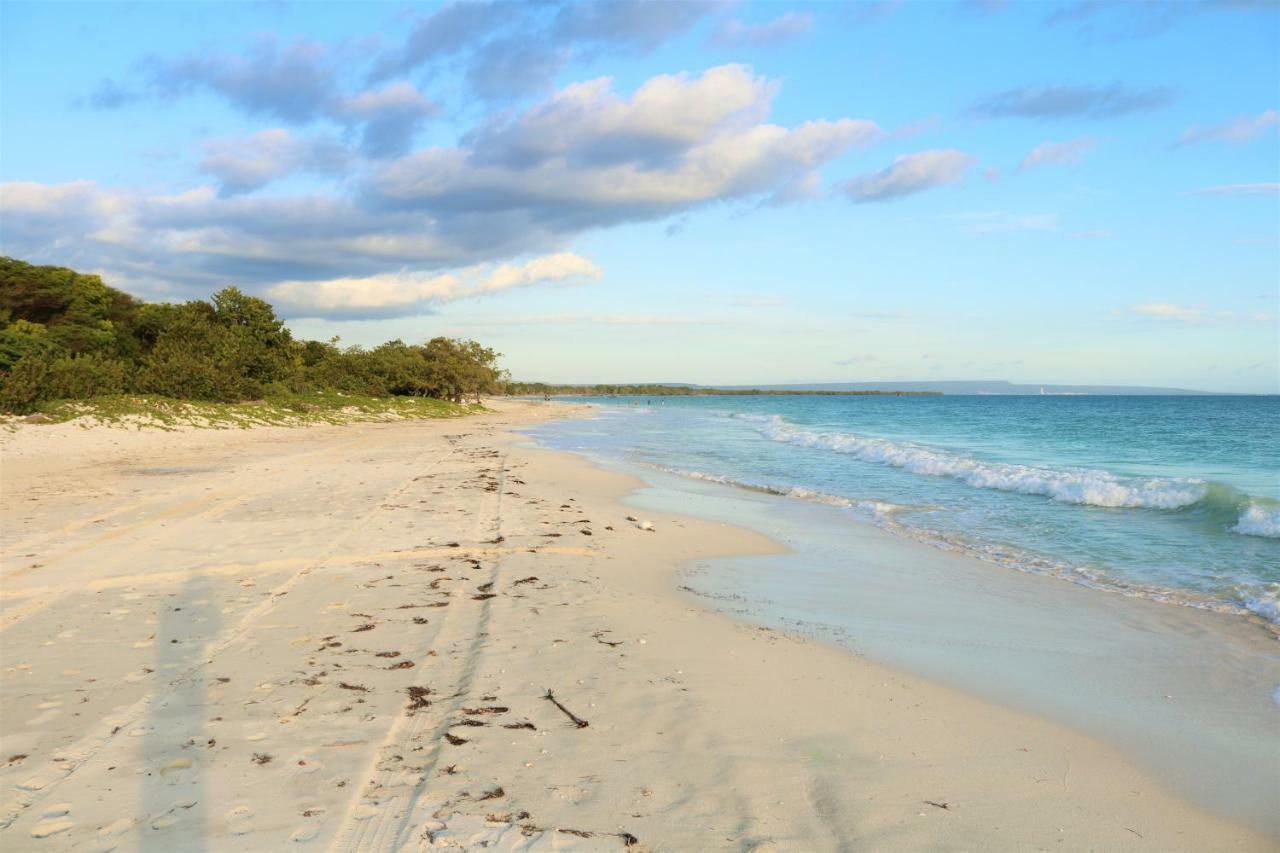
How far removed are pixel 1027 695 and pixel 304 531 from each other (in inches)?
372

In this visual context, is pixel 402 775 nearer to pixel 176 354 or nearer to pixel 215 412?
pixel 215 412

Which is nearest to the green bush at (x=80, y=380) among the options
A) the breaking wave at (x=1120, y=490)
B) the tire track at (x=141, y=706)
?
the tire track at (x=141, y=706)

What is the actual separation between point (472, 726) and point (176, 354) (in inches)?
1534

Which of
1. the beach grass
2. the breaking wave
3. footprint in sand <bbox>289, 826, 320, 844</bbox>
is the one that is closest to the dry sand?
footprint in sand <bbox>289, 826, 320, 844</bbox>

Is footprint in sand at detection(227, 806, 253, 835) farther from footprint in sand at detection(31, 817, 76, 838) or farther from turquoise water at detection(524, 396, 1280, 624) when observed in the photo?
turquoise water at detection(524, 396, 1280, 624)

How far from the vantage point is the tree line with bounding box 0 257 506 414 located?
28.8m

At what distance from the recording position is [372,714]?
480 centimetres

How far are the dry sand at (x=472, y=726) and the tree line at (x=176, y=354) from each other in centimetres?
2313

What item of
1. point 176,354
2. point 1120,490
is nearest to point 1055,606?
point 1120,490

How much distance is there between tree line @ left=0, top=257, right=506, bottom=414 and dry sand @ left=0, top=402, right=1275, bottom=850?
75.9 feet

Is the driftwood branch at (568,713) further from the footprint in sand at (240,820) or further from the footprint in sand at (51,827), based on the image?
the footprint in sand at (51,827)

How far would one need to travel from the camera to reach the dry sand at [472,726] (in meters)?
3.59

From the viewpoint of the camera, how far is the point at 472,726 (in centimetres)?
459

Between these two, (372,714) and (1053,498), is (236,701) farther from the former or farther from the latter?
(1053,498)
